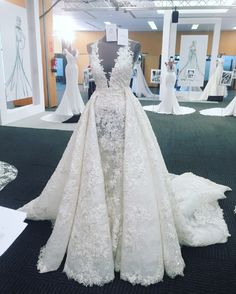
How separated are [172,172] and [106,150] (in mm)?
1644

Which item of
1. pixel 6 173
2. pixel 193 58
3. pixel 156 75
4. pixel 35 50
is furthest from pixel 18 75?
pixel 193 58

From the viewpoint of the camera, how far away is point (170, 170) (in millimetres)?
3195

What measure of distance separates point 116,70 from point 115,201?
0.76m

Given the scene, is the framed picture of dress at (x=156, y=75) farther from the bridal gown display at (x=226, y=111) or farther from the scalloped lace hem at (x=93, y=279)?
the scalloped lace hem at (x=93, y=279)

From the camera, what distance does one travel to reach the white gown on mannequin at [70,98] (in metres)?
5.81

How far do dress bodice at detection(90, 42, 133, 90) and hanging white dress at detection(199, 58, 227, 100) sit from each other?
26.6 ft

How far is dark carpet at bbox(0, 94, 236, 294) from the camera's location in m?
1.52

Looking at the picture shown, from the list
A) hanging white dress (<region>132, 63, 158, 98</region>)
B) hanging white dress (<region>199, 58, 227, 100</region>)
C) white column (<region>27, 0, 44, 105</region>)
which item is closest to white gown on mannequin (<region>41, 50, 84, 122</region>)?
white column (<region>27, 0, 44, 105</region>)

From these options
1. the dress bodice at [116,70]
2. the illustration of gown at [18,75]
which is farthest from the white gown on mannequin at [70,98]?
the dress bodice at [116,70]

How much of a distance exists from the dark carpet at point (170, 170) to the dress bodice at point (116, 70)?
110 centimetres

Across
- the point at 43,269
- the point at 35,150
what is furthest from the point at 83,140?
the point at 35,150

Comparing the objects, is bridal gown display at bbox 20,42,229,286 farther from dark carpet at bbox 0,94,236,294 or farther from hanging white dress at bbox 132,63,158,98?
hanging white dress at bbox 132,63,158,98

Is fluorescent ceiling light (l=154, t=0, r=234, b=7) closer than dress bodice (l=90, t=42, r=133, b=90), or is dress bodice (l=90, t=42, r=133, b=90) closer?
dress bodice (l=90, t=42, r=133, b=90)

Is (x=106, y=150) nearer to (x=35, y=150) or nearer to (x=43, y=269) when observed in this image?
(x=43, y=269)
